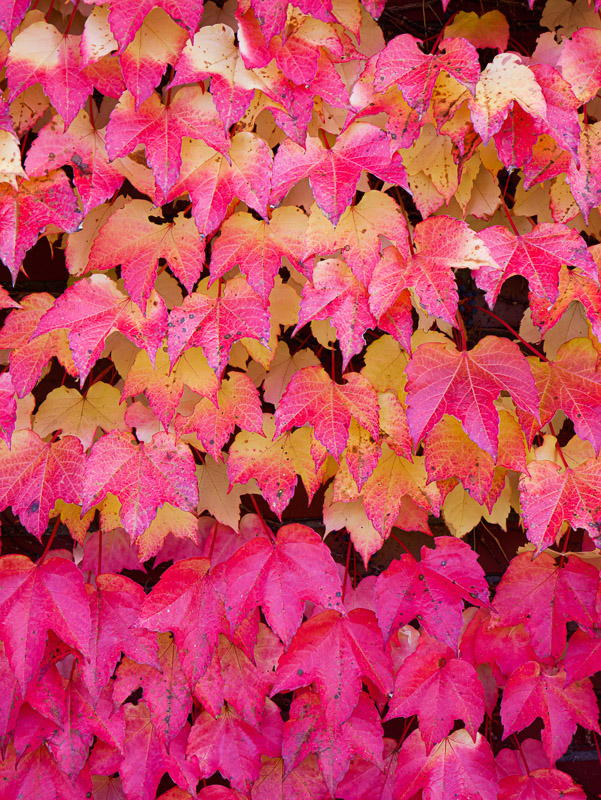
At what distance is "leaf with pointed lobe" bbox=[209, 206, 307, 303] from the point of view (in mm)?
983

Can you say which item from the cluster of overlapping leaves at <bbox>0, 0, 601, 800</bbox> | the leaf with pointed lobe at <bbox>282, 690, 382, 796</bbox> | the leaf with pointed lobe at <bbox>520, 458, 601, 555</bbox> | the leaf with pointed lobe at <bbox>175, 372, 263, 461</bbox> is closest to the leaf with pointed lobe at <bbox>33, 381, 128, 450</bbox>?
the cluster of overlapping leaves at <bbox>0, 0, 601, 800</bbox>

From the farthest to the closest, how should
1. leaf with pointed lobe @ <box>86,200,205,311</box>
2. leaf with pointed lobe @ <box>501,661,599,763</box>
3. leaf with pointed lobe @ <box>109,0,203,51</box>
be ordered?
leaf with pointed lobe @ <box>501,661,599,763</box>, leaf with pointed lobe @ <box>86,200,205,311</box>, leaf with pointed lobe @ <box>109,0,203,51</box>

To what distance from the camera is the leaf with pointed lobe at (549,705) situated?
109 centimetres

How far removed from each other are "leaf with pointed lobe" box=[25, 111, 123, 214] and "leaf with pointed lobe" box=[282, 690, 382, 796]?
94cm

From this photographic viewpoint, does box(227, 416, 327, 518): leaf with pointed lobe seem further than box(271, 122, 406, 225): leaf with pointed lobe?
Yes

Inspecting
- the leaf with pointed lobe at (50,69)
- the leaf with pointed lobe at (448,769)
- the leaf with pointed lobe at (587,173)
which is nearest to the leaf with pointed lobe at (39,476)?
the leaf with pointed lobe at (50,69)

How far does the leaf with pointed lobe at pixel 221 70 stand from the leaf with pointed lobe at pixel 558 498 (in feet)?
2.47

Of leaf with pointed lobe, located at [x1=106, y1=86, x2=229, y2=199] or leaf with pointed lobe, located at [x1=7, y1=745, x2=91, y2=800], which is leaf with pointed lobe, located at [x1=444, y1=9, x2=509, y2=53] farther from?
leaf with pointed lobe, located at [x1=7, y1=745, x2=91, y2=800]

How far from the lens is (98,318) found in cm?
100

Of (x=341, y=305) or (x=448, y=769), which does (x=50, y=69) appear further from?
(x=448, y=769)

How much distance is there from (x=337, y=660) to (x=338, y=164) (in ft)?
2.69

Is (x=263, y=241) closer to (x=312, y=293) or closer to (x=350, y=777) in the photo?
(x=312, y=293)

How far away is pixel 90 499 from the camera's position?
39.2 inches

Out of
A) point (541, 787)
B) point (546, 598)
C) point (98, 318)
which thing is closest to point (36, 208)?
point (98, 318)
